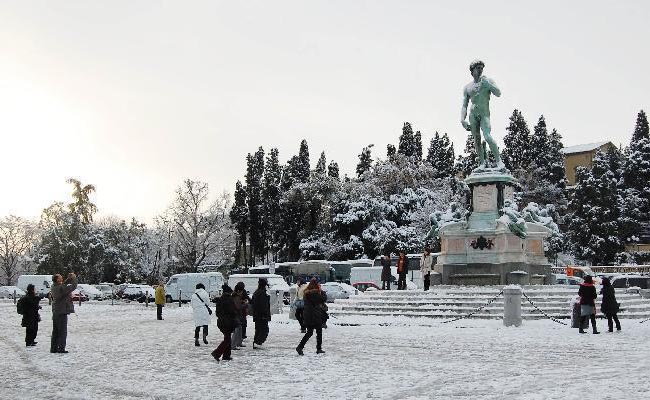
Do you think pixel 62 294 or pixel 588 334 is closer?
pixel 62 294

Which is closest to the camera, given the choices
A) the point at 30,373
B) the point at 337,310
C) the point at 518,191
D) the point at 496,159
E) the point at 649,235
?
the point at 30,373

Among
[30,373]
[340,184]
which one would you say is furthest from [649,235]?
[30,373]

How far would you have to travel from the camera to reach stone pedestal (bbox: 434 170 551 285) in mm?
26266

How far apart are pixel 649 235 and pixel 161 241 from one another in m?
48.5

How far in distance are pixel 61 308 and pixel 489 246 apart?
15918 mm

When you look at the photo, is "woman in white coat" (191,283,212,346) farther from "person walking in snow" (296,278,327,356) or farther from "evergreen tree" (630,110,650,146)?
"evergreen tree" (630,110,650,146)

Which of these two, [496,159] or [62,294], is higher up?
[496,159]

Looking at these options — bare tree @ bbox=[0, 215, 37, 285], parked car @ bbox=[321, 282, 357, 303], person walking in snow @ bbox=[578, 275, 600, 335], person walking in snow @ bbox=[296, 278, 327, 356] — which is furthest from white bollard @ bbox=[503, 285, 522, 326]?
bare tree @ bbox=[0, 215, 37, 285]

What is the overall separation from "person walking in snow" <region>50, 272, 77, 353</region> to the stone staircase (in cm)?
1197

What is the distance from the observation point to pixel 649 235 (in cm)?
6375

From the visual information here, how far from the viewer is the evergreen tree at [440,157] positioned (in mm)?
83356

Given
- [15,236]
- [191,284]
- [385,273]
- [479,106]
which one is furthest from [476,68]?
[15,236]

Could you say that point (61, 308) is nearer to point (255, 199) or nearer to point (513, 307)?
point (513, 307)

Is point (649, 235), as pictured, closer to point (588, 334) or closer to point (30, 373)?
point (588, 334)
